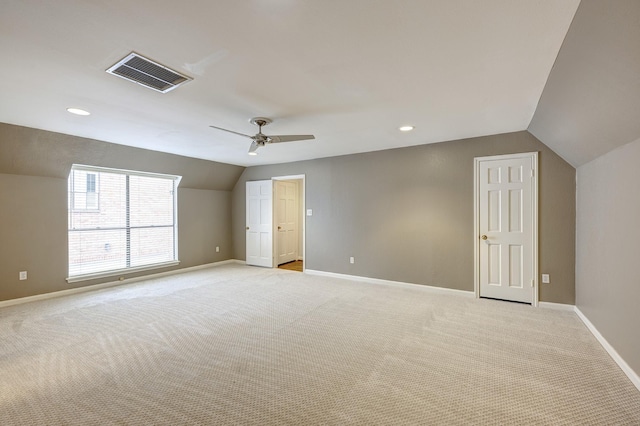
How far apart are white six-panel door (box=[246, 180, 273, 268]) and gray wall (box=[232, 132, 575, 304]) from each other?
1058 millimetres

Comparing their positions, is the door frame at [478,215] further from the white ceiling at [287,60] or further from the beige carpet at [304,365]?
the white ceiling at [287,60]

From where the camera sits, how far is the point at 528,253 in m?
3.80

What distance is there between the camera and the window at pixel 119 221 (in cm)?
464

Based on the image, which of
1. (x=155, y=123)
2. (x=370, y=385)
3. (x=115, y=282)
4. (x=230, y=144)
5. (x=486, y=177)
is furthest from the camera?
(x=115, y=282)

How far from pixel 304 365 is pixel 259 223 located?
15.1 feet

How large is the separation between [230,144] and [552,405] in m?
4.71

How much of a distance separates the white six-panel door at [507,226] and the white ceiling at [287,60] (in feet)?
2.20

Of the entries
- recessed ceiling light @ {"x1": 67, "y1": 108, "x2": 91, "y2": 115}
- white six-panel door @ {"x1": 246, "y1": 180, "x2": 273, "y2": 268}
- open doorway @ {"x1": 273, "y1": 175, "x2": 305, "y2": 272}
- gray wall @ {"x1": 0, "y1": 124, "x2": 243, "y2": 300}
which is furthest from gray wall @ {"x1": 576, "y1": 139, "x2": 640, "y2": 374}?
gray wall @ {"x1": 0, "y1": 124, "x2": 243, "y2": 300}

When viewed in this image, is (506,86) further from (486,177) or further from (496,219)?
(496,219)

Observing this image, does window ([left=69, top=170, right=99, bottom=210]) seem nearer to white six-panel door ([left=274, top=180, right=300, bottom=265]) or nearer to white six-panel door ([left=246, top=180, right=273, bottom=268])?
white six-panel door ([left=246, top=180, right=273, bottom=268])

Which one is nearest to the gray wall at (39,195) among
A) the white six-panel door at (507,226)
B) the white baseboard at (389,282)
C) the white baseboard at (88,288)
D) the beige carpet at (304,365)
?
the white baseboard at (88,288)

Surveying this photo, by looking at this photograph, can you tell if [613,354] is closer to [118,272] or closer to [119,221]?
[118,272]

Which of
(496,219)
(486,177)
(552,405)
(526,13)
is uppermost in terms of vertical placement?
(526,13)

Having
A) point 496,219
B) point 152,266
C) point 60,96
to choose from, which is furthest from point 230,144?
point 496,219
